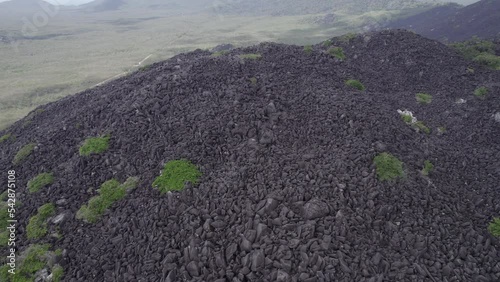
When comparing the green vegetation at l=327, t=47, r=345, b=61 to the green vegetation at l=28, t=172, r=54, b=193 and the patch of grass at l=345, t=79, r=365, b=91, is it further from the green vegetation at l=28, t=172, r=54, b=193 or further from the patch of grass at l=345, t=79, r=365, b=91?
the green vegetation at l=28, t=172, r=54, b=193

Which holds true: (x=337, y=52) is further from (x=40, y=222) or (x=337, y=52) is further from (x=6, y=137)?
(x=6, y=137)

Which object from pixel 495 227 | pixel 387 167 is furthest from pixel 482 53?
pixel 387 167

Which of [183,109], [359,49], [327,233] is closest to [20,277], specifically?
[183,109]

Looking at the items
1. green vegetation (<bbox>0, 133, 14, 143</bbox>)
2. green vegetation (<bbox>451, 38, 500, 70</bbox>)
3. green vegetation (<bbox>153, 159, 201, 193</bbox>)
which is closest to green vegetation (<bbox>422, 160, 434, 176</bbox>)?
green vegetation (<bbox>153, 159, 201, 193</bbox>)

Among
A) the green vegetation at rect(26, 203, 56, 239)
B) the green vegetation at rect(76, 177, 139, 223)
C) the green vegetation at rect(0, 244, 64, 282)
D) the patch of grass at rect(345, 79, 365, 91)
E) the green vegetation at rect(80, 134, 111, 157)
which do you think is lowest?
the green vegetation at rect(0, 244, 64, 282)

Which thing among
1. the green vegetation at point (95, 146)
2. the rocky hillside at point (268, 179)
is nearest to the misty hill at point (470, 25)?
the rocky hillside at point (268, 179)

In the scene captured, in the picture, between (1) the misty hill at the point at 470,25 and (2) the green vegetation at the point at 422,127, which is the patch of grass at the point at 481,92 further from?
(1) the misty hill at the point at 470,25
